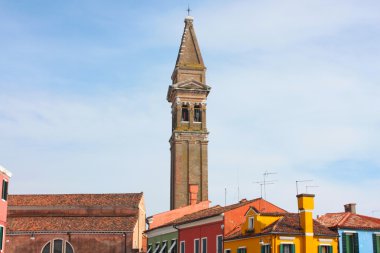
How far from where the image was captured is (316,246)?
34.9 m

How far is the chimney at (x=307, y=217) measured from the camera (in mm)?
34656

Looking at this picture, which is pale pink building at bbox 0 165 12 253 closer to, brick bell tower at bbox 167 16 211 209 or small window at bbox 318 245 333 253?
small window at bbox 318 245 333 253

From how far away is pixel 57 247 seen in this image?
171 ft

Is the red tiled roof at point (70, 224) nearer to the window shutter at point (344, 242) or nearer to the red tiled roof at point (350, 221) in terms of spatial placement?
the red tiled roof at point (350, 221)

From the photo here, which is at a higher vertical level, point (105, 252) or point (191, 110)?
point (191, 110)

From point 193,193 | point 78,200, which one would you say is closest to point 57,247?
point 78,200

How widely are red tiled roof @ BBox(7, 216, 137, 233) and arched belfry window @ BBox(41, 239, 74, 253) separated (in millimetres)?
967

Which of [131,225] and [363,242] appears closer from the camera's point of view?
[363,242]

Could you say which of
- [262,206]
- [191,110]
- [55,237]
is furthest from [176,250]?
[191,110]

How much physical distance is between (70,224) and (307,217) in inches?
966

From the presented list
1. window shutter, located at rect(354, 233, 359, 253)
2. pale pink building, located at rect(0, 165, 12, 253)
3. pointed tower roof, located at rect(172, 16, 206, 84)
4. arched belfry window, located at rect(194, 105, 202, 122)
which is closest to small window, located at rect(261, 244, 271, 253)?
window shutter, located at rect(354, 233, 359, 253)

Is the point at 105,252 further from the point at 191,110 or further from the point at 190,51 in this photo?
the point at 190,51

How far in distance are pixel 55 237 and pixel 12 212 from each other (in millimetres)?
5232

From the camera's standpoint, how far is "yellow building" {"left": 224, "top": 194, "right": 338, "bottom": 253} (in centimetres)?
3441
